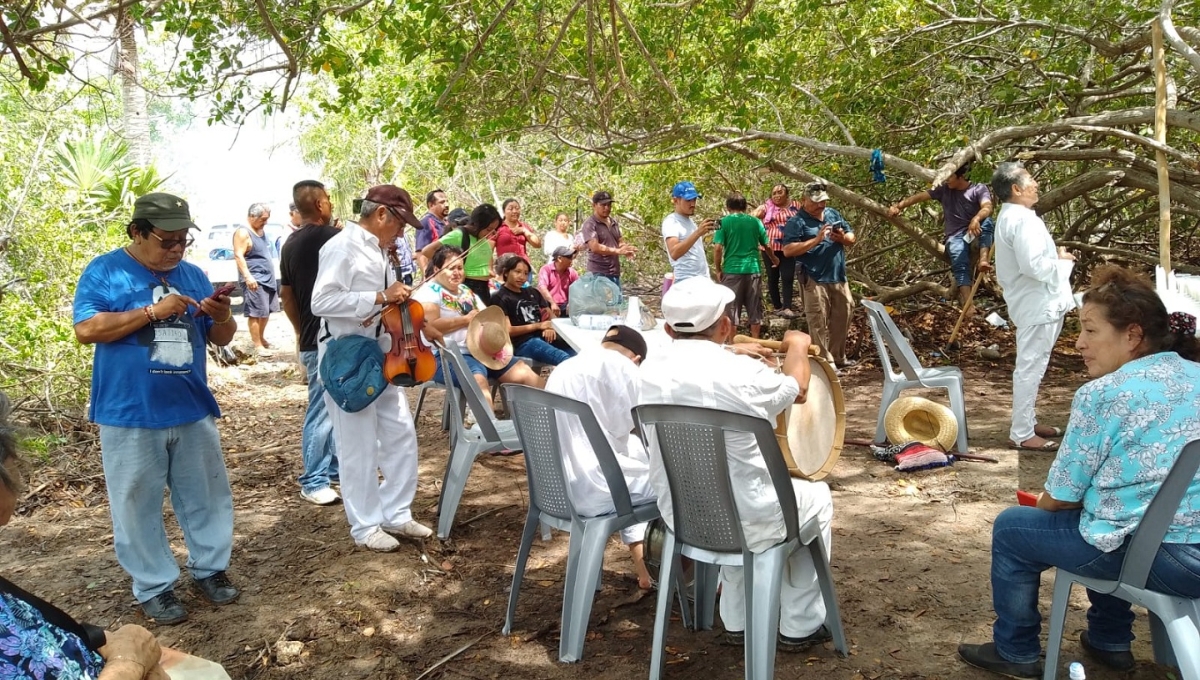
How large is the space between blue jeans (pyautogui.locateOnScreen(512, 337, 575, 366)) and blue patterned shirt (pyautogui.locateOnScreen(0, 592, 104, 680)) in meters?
4.76

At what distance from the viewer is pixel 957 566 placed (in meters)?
4.12

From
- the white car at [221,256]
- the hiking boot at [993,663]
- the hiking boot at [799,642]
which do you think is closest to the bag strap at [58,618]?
the hiking boot at [799,642]

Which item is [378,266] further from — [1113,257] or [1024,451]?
[1113,257]

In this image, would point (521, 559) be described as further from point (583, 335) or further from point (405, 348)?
point (583, 335)

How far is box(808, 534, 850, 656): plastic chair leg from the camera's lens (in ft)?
10.5

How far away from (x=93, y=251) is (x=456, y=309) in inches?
142

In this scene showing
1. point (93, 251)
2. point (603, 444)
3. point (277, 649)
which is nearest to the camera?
point (603, 444)

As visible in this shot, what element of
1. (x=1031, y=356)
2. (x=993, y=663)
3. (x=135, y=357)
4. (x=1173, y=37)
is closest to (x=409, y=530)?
(x=135, y=357)

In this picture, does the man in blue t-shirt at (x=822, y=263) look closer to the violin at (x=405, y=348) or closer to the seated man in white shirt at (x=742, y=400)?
the violin at (x=405, y=348)

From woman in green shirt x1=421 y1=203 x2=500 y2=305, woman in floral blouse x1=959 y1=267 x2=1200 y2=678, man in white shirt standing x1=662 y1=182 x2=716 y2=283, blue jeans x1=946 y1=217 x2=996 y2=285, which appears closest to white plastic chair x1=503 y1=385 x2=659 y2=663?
woman in floral blouse x1=959 y1=267 x2=1200 y2=678

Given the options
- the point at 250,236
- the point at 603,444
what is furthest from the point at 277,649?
the point at 250,236

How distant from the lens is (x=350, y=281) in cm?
419

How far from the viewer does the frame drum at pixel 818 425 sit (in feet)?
11.1

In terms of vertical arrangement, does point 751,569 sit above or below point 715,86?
below
